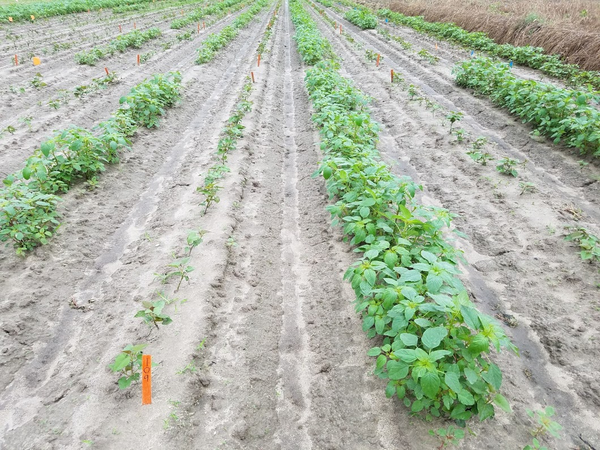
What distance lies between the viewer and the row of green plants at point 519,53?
846 cm

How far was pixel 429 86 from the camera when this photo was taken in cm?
923

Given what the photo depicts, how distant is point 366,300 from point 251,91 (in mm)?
7701

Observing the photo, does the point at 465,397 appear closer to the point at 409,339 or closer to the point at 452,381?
the point at 452,381

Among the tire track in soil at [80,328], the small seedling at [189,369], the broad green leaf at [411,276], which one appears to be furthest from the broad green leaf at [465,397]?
the tire track in soil at [80,328]

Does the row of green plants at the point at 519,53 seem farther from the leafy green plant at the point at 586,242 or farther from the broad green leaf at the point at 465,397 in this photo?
the broad green leaf at the point at 465,397

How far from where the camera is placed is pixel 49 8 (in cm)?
1981

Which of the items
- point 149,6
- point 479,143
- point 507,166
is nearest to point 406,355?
point 507,166

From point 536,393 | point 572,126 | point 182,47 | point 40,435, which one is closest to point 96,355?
point 40,435

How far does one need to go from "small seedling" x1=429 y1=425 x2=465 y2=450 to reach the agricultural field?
0.02 meters

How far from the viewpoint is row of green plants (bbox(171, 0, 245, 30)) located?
1808 centimetres

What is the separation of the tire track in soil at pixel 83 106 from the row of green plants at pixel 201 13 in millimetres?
7078

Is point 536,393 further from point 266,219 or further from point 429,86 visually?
point 429,86

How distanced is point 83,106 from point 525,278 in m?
8.63

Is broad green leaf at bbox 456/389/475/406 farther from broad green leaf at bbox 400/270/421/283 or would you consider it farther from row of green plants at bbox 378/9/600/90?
row of green plants at bbox 378/9/600/90
